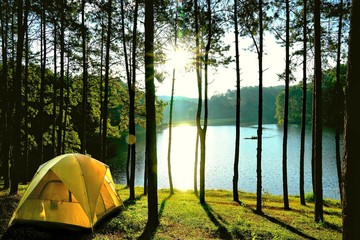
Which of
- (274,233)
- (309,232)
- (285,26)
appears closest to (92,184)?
(274,233)

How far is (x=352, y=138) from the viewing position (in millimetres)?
4469

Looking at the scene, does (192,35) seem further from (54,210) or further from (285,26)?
(54,210)

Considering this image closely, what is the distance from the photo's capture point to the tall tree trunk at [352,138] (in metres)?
4.43

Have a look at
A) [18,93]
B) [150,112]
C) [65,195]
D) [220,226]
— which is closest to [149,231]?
[220,226]

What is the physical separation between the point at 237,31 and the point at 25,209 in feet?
42.3

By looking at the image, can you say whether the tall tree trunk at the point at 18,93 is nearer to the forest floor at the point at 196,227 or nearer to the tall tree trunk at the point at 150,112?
the forest floor at the point at 196,227

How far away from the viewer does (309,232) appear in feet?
35.0

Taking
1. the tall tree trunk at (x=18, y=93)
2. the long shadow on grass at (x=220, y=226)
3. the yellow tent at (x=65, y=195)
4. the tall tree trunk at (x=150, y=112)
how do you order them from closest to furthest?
the yellow tent at (x=65, y=195) → the long shadow on grass at (x=220, y=226) → the tall tree trunk at (x=150, y=112) → the tall tree trunk at (x=18, y=93)

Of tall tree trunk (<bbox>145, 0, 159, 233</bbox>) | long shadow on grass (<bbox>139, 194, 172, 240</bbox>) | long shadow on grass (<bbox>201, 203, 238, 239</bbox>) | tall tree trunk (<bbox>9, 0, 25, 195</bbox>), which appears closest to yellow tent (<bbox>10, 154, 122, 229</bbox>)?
long shadow on grass (<bbox>139, 194, 172, 240</bbox>)

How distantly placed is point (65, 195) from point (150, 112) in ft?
13.6

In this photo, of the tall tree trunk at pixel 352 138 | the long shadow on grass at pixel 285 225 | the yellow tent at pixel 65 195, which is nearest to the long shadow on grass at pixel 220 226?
the long shadow on grass at pixel 285 225

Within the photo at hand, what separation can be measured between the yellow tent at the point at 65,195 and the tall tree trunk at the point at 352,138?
700 centimetres

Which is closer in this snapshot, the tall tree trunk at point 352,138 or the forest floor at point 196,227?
the tall tree trunk at point 352,138

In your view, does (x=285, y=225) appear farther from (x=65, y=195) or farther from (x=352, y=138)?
(x=65, y=195)
